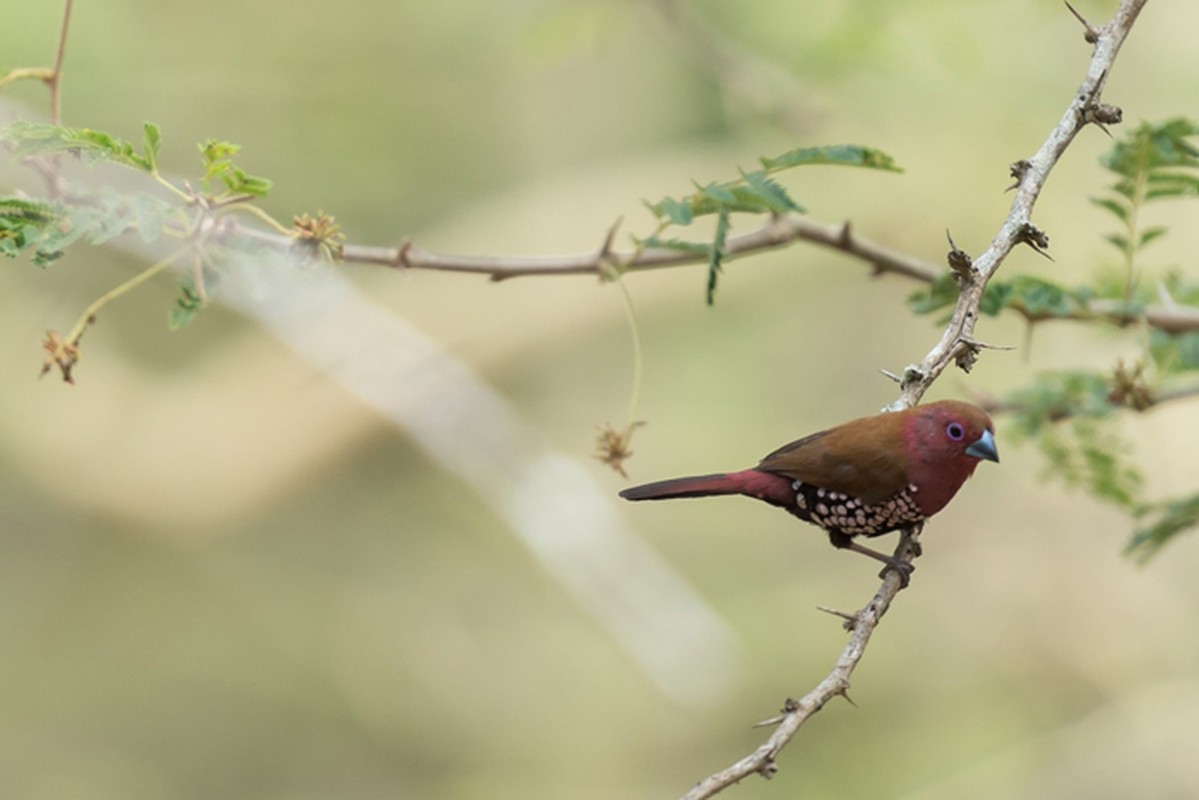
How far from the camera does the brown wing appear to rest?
103 inches

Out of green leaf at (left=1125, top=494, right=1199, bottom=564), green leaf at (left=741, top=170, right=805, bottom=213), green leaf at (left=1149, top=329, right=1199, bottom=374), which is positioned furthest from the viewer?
green leaf at (left=1149, top=329, right=1199, bottom=374)

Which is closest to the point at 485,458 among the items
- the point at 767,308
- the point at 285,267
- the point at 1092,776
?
the point at 285,267

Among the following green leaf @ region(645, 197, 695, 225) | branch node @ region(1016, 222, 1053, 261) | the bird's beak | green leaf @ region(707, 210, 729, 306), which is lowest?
the bird's beak

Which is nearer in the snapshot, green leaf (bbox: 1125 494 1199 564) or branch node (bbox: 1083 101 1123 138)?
branch node (bbox: 1083 101 1123 138)

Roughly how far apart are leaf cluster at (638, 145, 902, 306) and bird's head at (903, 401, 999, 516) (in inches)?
20.2

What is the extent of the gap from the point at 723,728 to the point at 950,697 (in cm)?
228

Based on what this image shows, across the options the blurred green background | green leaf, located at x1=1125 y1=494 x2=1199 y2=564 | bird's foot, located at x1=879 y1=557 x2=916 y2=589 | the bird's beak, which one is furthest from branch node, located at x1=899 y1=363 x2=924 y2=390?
the blurred green background

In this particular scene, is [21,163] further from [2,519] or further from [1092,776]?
[2,519]

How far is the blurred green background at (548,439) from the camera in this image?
9203mm

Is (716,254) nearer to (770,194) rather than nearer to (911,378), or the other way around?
(770,194)

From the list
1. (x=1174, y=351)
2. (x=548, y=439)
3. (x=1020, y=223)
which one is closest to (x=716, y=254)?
(x=1020, y=223)

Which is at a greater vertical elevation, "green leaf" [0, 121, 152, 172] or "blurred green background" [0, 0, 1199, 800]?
"blurred green background" [0, 0, 1199, 800]

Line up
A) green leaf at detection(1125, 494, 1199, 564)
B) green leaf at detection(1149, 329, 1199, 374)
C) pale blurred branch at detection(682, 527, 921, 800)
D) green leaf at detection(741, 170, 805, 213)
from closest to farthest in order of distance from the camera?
1. pale blurred branch at detection(682, 527, 921, 800)
2. green leaf at detection(741, 170, 805, 213)
3. green leaf at detection(1125, 494, 1199, 564)
4. green leaf at detection(1149, 329, 1199, 374)

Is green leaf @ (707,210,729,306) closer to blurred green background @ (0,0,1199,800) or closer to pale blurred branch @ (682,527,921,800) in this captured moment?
pale blurred branch @ (682,527,921,800)
